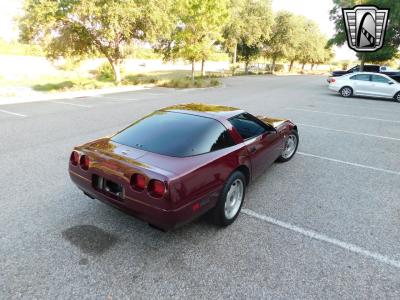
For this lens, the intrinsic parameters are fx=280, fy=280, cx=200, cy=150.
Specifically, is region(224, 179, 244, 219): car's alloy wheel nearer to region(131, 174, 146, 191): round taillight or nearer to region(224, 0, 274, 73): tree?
region(131, 174, 146, 191): round taillight

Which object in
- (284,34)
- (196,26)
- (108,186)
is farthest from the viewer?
(284,34)

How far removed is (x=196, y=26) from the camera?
21.0 m

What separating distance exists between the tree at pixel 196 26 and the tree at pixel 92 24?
1.69 meters

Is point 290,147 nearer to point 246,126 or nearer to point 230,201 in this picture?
point 246,126

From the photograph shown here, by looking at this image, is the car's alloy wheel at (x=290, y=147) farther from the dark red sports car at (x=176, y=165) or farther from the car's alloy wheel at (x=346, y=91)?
the car's alloy wheel at (x=346, y=91)

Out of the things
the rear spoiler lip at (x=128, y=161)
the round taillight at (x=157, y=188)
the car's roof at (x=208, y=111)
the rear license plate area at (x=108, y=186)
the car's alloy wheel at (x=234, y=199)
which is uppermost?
the car's roof at (x=208, y=111)

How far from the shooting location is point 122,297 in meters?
2.32

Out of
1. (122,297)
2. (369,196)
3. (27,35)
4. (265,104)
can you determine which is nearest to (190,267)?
(122,297)

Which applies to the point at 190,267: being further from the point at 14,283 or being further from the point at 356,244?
the point at 356,244

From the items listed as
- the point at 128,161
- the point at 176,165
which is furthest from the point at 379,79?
the point at 128,161

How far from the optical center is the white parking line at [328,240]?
2861mm

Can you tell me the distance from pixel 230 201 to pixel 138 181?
4.04 feet

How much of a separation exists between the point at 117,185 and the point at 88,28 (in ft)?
62.0

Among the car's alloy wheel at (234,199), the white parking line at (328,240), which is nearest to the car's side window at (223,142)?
the car's alloy wheel at (234,199)
